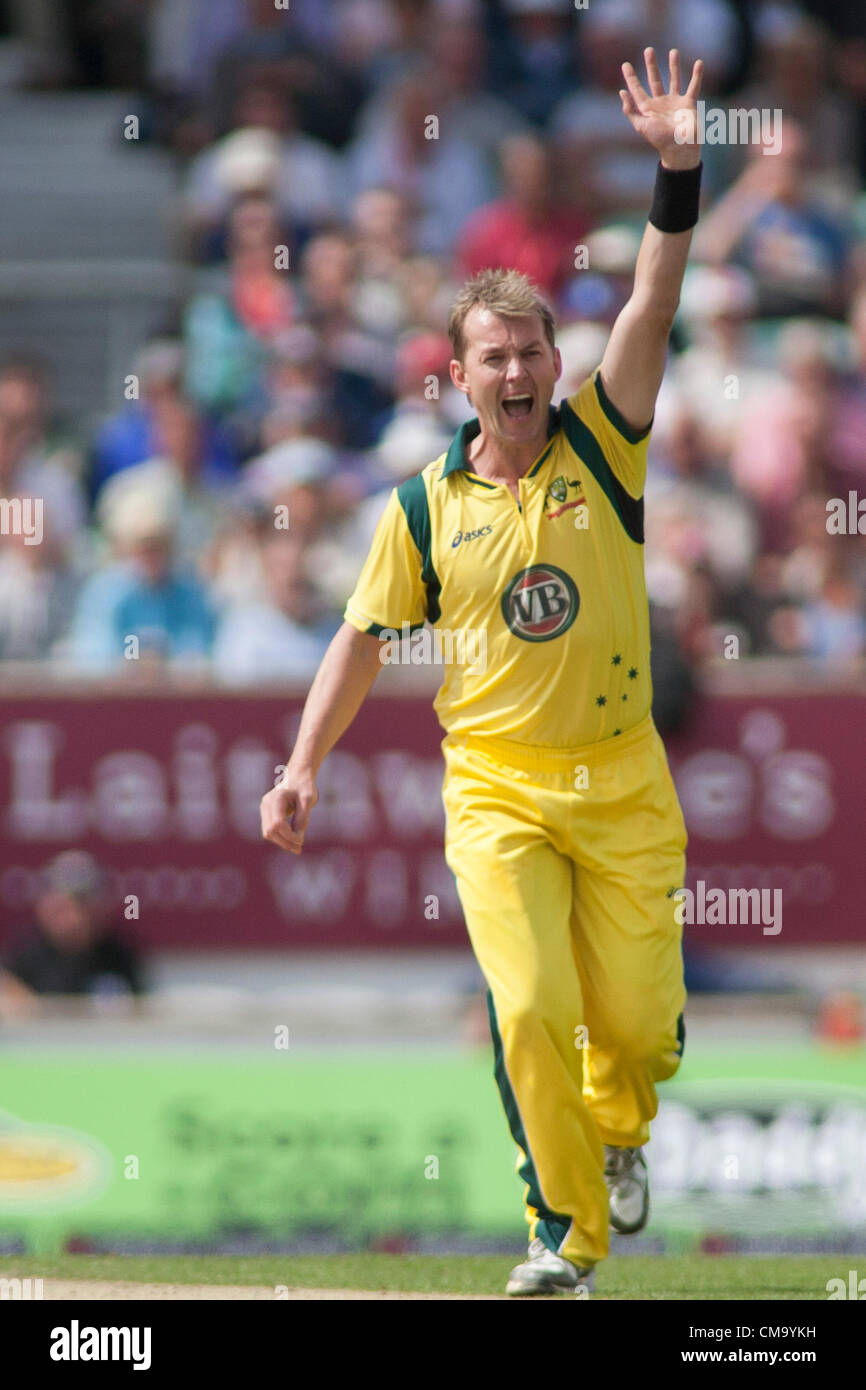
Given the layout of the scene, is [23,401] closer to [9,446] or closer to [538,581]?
[9,446]

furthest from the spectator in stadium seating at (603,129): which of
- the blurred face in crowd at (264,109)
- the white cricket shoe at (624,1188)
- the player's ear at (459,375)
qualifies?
the white cricket shoe at (624,1188)

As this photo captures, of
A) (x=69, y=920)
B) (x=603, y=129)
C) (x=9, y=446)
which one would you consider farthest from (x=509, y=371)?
(x=603, y=129)

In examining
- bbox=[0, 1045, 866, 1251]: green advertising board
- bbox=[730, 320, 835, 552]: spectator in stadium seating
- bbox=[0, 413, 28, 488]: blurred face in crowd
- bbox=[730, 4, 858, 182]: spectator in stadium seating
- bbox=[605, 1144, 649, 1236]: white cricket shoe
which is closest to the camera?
bbox=[605, 1144, 649, 1236]: white cricket shoe

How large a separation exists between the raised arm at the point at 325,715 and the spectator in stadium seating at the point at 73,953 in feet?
14.8

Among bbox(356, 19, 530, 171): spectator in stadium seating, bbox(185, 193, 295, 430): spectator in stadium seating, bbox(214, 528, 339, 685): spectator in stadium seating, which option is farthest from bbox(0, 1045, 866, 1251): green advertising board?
bbox(356, 19, 530, 171): spectator in stadium seating

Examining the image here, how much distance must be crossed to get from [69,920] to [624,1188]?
15.5 feet

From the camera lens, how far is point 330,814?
10.6m

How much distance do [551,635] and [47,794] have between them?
5.30 metres

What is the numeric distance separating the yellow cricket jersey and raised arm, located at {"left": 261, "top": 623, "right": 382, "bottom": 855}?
0.08 meters

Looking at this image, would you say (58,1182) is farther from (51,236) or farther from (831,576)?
(51,236)

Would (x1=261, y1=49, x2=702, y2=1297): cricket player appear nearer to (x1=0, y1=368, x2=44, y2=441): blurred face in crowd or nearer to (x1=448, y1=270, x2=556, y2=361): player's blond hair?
(x1=448, y1=270, x2=556, y2=361): player's blond hair

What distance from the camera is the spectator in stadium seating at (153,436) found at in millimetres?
12766

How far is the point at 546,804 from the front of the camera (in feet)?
19.5

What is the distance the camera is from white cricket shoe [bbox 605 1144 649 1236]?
634cm
